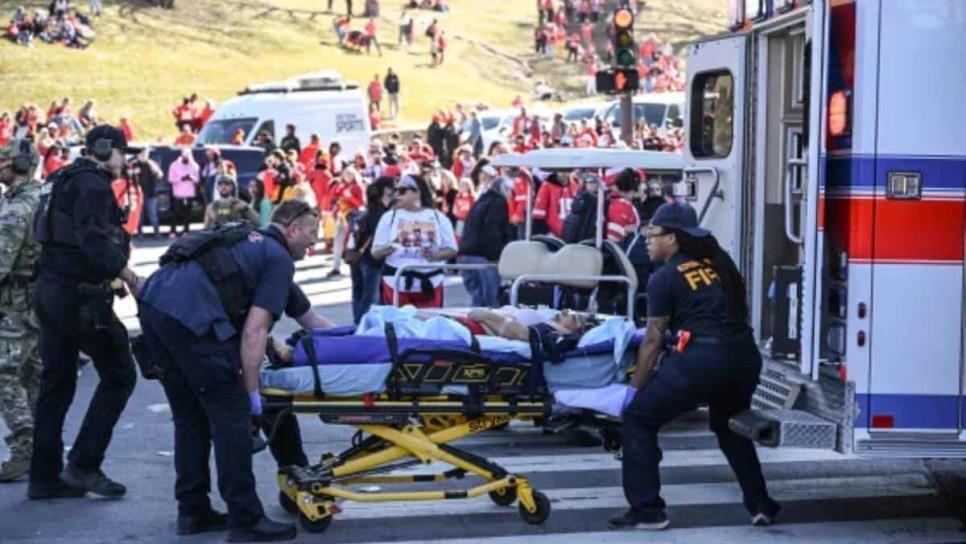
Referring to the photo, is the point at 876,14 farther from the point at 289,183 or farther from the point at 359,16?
the point at 359,16

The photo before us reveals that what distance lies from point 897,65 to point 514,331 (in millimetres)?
2633

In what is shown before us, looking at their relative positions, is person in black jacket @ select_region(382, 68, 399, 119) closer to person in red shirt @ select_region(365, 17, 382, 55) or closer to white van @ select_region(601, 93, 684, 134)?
person in red shirt @ select_region(365, 17, 382, 55)

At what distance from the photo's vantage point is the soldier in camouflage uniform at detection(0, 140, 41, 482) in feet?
33.3

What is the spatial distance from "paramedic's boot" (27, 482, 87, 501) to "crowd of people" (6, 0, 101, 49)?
4448cm

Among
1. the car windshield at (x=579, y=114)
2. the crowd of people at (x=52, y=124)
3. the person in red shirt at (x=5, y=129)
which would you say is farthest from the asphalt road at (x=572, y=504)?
the car windshield at (x=579, y=114)

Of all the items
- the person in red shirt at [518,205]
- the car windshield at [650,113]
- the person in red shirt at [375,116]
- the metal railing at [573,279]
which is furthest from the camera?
the person in red shirt at [375,116]

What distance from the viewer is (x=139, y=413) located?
1291 cm

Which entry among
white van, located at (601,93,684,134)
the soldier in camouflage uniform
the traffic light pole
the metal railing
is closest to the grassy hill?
white van, located at (601,93,684,134)

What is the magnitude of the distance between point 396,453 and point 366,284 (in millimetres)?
6999

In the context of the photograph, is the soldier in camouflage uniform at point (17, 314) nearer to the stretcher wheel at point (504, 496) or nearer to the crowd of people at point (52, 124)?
the stretcher wheel at point (504, 496)

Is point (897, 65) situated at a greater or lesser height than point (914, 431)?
greater

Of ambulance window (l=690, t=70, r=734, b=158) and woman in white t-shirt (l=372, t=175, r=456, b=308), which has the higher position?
ambulance window (l=690, t=70, r=734, b=158)

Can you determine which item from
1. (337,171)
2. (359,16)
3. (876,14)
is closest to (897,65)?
(876,14)

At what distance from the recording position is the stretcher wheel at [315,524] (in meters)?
8.80
